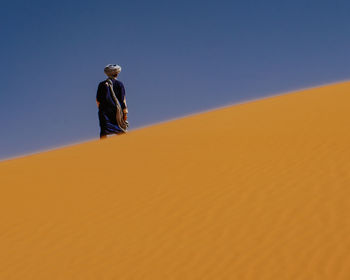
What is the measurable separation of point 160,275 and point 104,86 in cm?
693

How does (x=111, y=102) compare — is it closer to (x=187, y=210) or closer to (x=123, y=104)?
(x=123, y=104)

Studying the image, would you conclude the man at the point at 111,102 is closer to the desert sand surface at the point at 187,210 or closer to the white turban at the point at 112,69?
the white turban at the point at 112,69

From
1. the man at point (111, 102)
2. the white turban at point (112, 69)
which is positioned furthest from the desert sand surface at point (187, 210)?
the white turban at point (112, 69)

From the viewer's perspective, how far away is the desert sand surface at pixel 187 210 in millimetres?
4570

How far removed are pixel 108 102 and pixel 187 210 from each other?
5565mm

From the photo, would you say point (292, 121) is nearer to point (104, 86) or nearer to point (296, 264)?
point (104, 86)

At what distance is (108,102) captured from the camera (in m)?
10.8

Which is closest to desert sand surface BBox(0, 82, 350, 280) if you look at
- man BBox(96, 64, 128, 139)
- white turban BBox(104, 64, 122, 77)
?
man BBox(96, 64, 128, 139)

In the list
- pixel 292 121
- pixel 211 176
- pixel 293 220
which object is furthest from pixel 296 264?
pixel 292 121

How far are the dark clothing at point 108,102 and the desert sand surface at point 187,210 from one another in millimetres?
1394

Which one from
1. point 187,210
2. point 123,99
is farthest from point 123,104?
point 187,210

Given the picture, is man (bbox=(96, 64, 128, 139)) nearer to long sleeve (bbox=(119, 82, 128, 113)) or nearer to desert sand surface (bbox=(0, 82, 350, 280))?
long sleeve (bbox=(119, 82, 128, 113))

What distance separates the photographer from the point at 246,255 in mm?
4590

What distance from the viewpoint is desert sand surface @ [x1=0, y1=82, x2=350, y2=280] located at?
4570 mm
